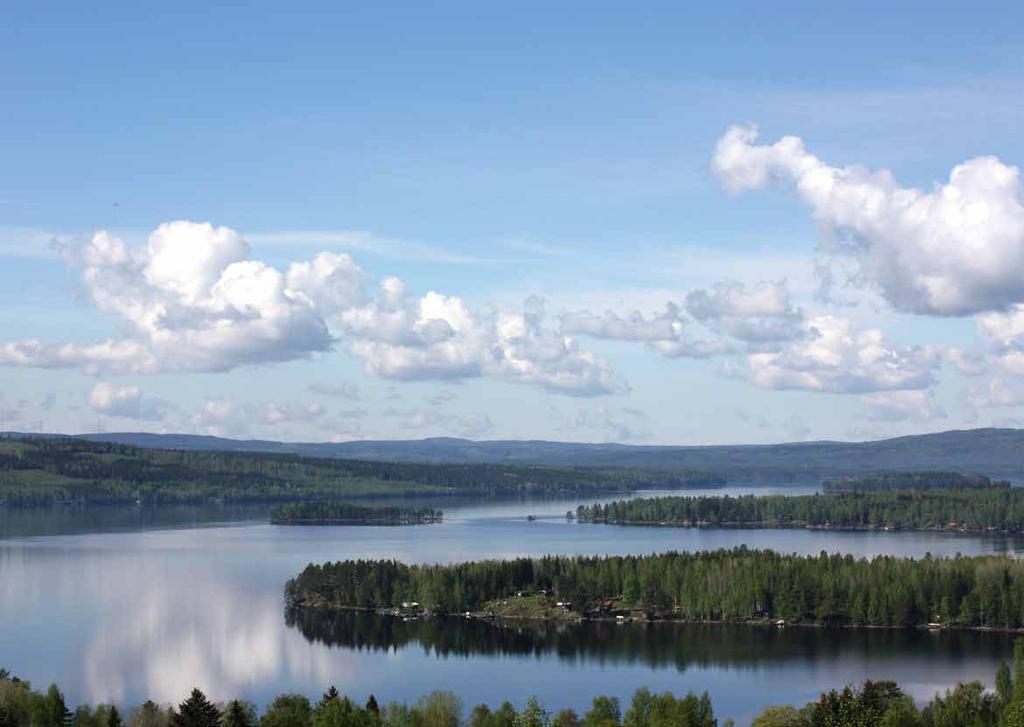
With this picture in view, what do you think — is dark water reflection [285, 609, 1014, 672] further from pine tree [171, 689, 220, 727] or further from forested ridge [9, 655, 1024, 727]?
pine tree [171, 689, 220, 727]

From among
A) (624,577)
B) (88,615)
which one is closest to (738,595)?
(624,577)

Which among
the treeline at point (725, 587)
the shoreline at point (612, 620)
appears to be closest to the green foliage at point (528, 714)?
the shoreline at point (612, 620)

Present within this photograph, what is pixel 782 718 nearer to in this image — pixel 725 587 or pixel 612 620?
pixel 612 620

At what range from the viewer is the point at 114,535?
581 feet

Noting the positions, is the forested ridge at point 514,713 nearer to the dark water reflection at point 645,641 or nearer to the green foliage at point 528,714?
the green foliage at point 528,714

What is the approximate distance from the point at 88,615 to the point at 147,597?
1099 centimetres

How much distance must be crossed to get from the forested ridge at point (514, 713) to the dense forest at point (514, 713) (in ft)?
0.13

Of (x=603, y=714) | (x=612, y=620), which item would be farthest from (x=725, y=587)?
(x=603, y=714)

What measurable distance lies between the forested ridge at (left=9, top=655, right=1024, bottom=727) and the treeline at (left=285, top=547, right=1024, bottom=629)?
34.6 meters

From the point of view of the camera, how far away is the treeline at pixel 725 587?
3730 inches

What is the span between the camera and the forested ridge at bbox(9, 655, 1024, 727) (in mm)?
52500

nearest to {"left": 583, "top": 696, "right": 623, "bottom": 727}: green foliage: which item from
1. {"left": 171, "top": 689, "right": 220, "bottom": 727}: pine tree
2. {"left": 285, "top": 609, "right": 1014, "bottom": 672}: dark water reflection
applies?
{"left": 171, "top": 689, "right": 220, "bottom": 727}: pine tree

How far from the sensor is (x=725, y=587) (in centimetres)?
9900

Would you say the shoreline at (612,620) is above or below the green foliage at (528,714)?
below
